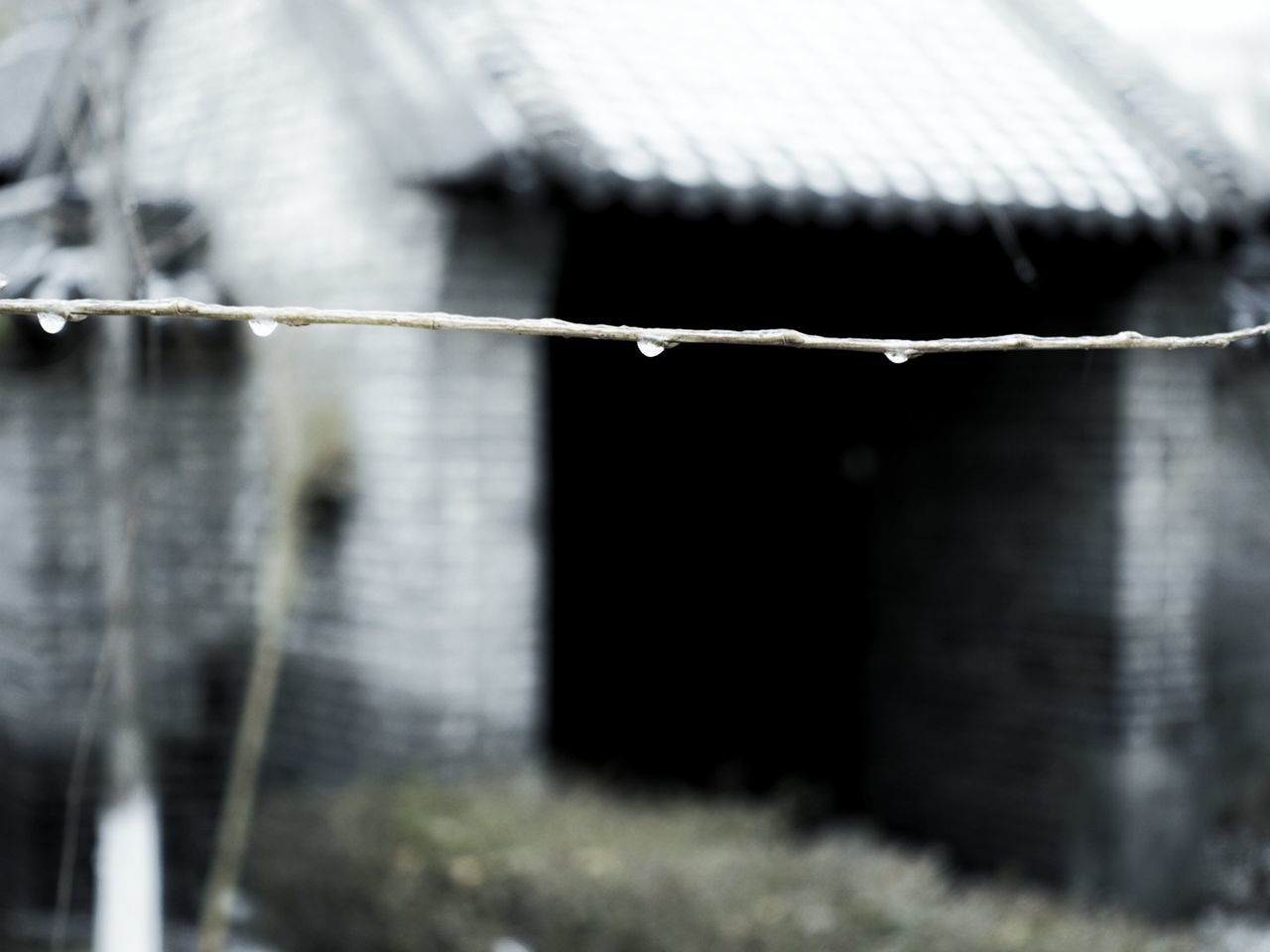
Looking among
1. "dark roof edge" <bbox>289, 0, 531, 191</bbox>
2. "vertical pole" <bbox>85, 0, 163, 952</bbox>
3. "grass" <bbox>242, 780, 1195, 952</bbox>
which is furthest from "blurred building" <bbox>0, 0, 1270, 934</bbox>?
"vertical pole" <bbox>85, 0, 163, 952</bbox>

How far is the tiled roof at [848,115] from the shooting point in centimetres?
405

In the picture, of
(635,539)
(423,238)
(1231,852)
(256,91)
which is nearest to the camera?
(423,238)

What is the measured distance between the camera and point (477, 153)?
148 inches

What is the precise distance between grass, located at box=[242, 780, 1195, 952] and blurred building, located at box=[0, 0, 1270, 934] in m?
0.39

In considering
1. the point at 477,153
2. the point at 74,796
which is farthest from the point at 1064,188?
the point at 74,796

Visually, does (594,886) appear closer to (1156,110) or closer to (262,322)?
(262,322)

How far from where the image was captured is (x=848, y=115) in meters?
4.65

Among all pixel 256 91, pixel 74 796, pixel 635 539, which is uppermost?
pixel 256 91

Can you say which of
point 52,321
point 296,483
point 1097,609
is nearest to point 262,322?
point 52,321

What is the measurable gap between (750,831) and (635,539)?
328cm

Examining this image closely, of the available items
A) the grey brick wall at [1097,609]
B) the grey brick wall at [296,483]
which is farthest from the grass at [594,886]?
the grey brick wall at [1097,609]

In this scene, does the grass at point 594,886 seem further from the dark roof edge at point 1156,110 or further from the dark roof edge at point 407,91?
the dark roof edge at point 1156,110

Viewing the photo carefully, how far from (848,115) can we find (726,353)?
6.80 feet

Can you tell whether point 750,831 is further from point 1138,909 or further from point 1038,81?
point 1038,81
